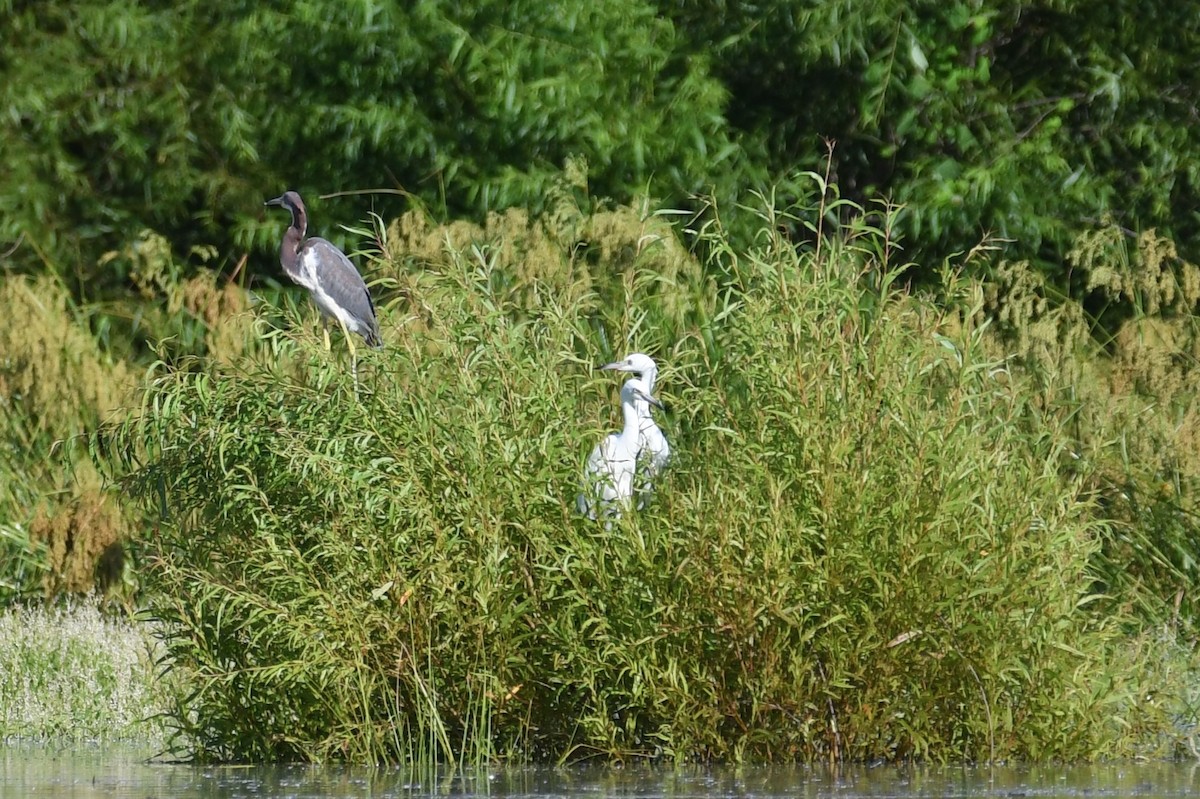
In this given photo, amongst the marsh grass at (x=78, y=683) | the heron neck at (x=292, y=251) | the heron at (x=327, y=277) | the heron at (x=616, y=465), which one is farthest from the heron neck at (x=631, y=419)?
the heron neck at (x=292, y=251)

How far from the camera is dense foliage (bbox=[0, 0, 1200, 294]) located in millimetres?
12227

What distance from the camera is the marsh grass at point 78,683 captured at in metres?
8.29

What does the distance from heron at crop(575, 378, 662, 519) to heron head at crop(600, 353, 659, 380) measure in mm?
44

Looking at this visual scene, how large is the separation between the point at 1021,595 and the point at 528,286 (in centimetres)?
335

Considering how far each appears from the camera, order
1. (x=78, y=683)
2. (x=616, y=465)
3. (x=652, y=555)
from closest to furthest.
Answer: (x=652, y=555), (x=616, y=465), (x=78, y=683)

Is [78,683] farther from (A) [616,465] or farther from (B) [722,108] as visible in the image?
(B) [722,108]

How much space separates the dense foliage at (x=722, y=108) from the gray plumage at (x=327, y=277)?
1.85 meters

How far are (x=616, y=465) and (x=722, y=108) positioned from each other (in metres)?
6.27

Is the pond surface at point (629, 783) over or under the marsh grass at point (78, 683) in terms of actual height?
under

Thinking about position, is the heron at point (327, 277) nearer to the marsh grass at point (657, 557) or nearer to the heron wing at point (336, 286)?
the heron wing at point (336, 286)

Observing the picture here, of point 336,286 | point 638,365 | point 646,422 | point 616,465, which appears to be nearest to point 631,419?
point 646,422

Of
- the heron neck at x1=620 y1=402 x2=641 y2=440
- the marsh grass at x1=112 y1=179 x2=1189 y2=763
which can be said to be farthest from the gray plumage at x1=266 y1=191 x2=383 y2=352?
the marsh grass at x1=112 y1=179 x2=1189 y2=763

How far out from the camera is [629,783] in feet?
21.1

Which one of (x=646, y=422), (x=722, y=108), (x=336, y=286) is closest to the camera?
(x=646, y=422)
